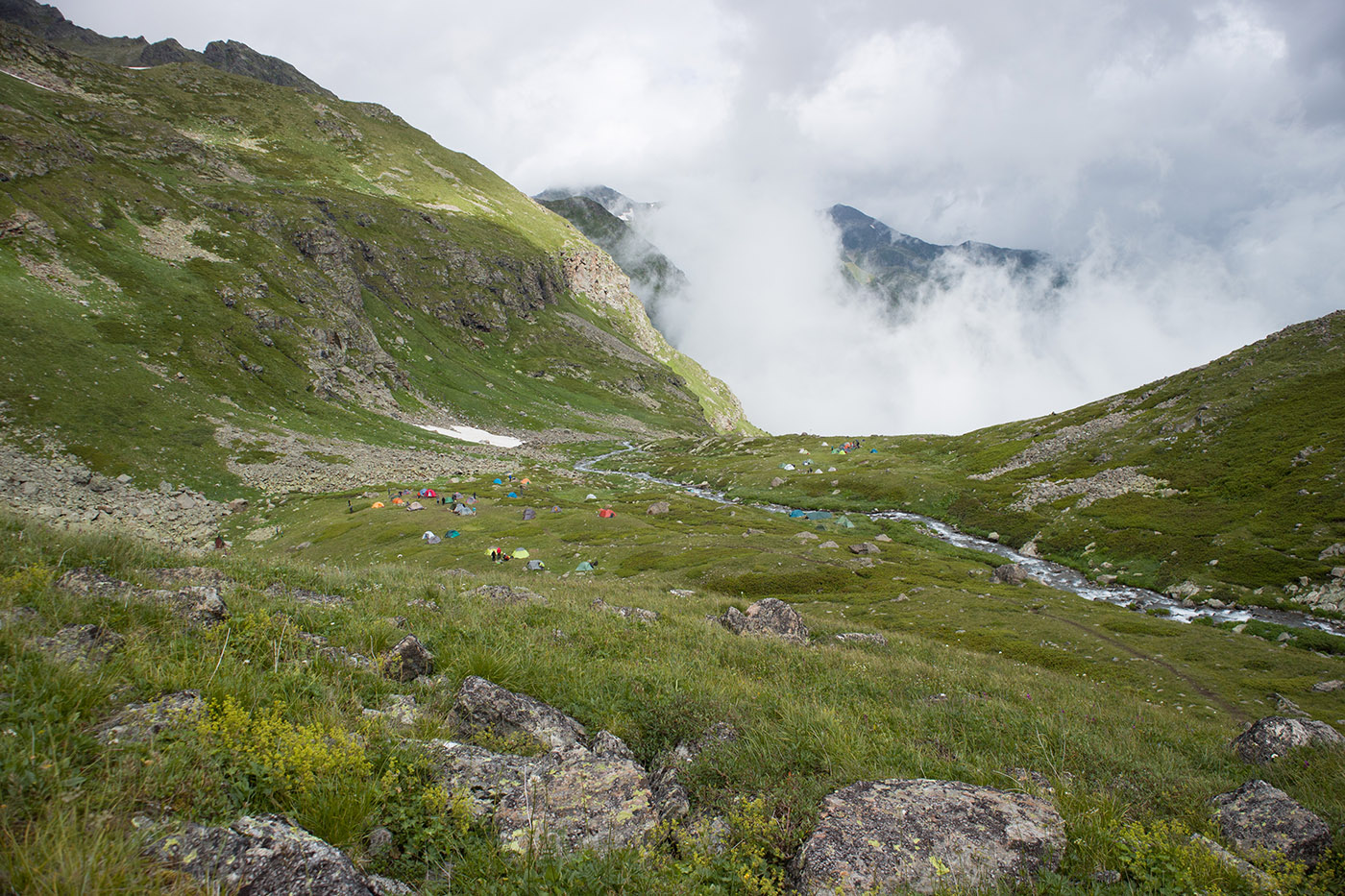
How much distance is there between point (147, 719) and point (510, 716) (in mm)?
3797

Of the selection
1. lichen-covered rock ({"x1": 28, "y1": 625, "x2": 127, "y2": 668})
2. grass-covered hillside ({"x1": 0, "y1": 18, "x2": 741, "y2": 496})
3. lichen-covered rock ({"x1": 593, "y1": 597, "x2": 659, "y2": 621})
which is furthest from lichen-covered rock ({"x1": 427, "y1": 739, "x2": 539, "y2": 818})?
grass-covered hillside ({"x1": 0, "y1": 18, "x2": 741, "y2": 496})

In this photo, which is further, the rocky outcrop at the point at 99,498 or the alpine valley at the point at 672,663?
the rocky outcrop at the point at 99,498

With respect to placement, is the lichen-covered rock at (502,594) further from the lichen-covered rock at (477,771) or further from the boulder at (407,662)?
the lichen-covered rock at (477,771)

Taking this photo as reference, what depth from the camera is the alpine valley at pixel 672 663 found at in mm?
4562

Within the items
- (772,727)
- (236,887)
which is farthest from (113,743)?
(772,727)

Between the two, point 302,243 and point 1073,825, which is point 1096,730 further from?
point 302,243

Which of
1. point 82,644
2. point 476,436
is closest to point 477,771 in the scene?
point 82,644

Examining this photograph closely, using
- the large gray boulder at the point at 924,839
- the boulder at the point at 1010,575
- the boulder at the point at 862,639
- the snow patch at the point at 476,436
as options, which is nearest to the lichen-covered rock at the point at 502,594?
the boulder at the point at 862,639

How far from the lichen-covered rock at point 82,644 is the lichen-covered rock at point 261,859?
9.12ft

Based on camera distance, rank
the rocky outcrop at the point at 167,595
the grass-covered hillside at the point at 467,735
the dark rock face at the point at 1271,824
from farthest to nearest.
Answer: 1. the rocky outcrop at the point at 167,595
2. the dark rock face at the point at 1271,824
3. the grass-covered hillside at the point at 467,735

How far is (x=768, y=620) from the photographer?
20.8 meters

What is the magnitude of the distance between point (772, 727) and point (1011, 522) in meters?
65.1

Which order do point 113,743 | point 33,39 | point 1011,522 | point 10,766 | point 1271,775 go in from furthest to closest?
1. point 33,39
2. point 1011,522
3. point 1271,775
4. point 113,743
5. point 10,766

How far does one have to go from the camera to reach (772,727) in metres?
7.80
